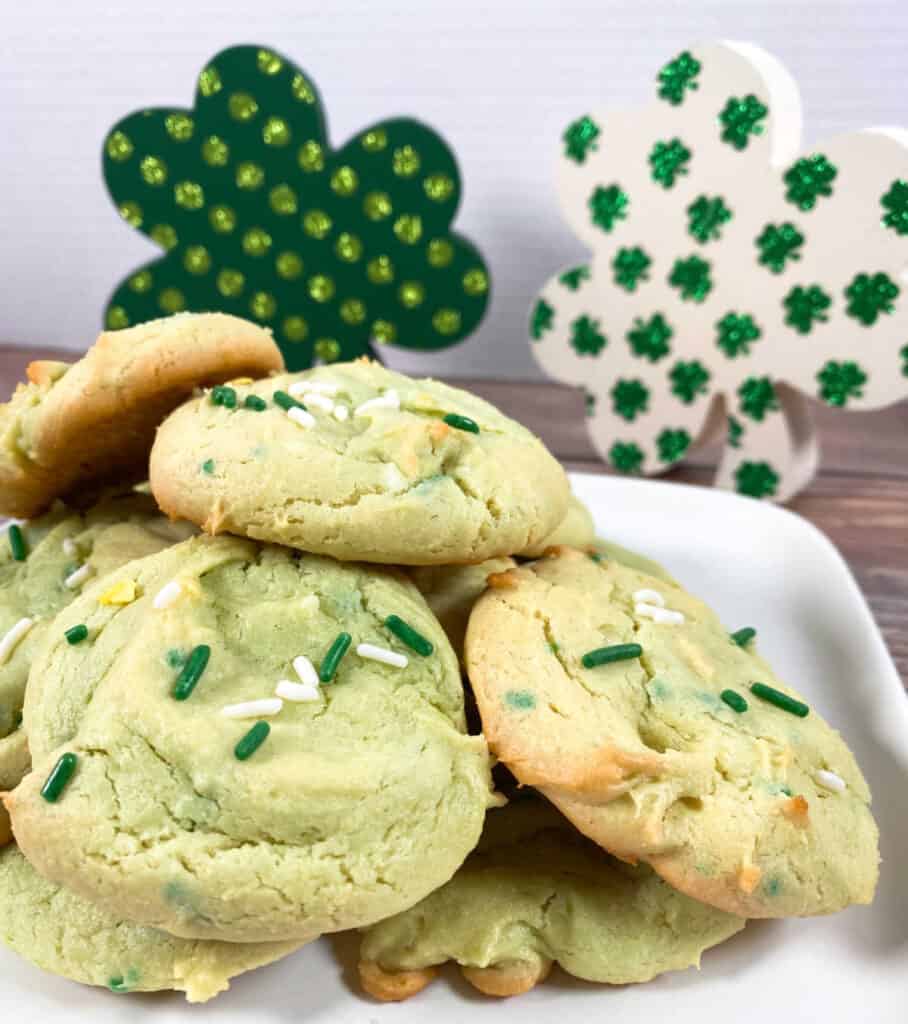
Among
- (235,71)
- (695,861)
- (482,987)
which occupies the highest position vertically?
(235,71)

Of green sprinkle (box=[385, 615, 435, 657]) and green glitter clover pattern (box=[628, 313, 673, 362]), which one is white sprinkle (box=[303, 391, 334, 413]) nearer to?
green sprinkle (box=[385, 615, 435, 657])

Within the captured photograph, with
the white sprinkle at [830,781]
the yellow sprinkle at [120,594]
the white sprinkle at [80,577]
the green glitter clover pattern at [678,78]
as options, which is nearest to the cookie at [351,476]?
the yellow sprinkle at [120,594]

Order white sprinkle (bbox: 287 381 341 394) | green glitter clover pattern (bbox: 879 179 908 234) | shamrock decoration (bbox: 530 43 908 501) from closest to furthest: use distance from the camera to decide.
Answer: white sprinkle (bbox: 287 381 341 394), green glitter clover pattern (bbox: 879 179 908 234), shamrock decoration (bbox: 530 43 908 501)

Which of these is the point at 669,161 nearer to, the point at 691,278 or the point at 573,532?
the point at 691,278

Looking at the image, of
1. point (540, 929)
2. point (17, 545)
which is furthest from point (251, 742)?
point (17, 545)

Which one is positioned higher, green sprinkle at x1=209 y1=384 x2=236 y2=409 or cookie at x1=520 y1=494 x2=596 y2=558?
green sprinkle at x1=209 y1=384 x2=236 y2=409

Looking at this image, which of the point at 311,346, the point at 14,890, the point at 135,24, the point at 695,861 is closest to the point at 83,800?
the point at 14,890

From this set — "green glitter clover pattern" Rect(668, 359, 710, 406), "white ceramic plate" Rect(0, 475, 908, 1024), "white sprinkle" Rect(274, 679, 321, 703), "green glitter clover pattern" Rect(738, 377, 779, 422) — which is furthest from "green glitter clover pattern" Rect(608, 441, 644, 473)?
"white sprinkle" Rect(274, 679, 321, 703)

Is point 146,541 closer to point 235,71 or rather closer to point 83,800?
point 83,800
